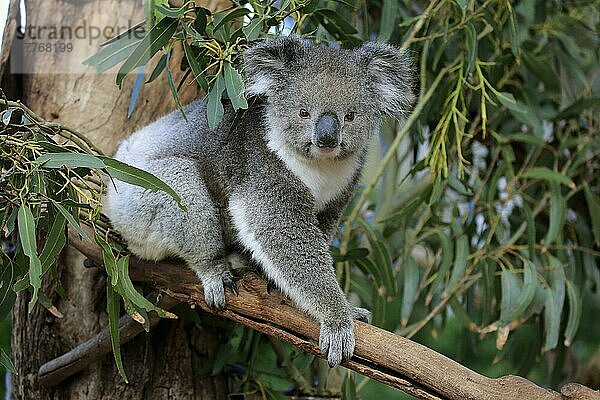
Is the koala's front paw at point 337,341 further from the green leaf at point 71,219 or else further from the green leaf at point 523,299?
the green leaf at point 523,299

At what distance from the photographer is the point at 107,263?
7.89 feet

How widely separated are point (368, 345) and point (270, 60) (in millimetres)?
1010

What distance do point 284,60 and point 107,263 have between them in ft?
3.02

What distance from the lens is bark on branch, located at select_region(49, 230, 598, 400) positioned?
89.2 inches

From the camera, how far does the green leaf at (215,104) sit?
8.01 ft

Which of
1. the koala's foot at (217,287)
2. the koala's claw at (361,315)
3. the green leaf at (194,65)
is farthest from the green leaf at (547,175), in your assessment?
the green leaf at (194,65)

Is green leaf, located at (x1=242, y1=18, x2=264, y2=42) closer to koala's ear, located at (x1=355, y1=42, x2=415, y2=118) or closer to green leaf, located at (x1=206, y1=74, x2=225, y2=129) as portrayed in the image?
green leaf, located at (x1=206, y1=74, x2=225, y2=129)

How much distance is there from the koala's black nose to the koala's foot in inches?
22.1

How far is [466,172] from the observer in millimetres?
3875

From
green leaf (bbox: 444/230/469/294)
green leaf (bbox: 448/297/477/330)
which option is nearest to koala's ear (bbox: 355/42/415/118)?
green leaf (bbox: 444/230/469/294)

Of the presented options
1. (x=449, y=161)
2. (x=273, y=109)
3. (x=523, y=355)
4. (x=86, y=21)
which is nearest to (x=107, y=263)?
(x=273, y=109)

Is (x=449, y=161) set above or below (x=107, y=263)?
below

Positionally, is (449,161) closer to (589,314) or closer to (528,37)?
(528,37)

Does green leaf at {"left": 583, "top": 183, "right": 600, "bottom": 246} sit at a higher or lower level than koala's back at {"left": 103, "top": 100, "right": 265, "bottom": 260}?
lower
